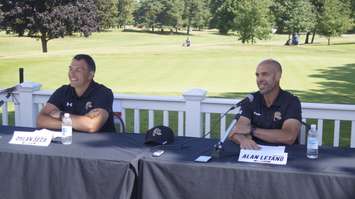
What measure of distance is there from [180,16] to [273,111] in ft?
300

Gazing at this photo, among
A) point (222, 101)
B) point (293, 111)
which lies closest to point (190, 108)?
point (222, 101)

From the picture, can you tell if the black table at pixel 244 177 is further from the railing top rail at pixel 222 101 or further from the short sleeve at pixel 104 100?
the railing top rail at pixel 222 101

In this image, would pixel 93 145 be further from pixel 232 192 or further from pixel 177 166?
pixel 232 192

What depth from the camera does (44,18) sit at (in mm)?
44750

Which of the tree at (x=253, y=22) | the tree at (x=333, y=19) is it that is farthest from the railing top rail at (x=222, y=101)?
the tree at (x=333, y=19)

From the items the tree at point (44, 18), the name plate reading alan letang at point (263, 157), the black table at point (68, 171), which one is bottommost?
the black table at point (68, 171)

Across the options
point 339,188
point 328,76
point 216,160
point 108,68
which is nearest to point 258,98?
point 216,160

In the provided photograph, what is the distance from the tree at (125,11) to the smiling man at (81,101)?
298 ft

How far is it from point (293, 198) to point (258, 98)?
1.39m

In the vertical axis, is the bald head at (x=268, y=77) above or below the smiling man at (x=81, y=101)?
above

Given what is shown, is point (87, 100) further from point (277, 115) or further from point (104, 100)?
point (277, 115)

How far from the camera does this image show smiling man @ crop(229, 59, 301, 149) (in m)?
3.93

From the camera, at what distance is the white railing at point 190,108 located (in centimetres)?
500

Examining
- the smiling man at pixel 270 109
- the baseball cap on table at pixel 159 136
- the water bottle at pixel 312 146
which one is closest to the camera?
the water bottle at pixel 312 146
